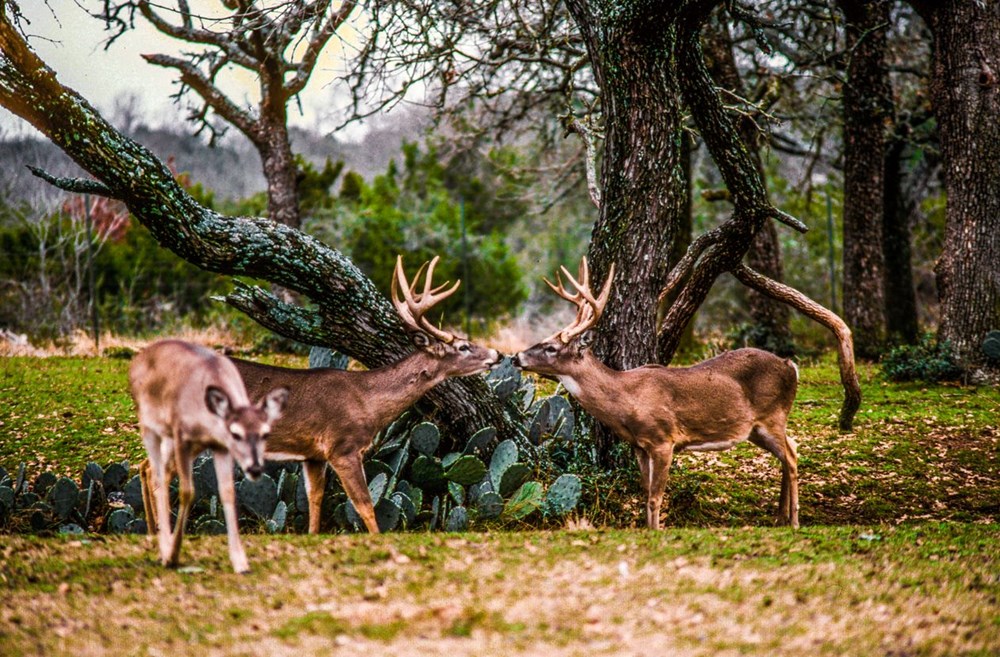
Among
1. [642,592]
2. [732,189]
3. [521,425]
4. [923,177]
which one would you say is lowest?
[642,592]

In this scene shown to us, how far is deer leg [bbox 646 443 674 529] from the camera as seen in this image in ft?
23.0

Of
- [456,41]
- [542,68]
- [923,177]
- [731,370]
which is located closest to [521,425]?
[731,370]

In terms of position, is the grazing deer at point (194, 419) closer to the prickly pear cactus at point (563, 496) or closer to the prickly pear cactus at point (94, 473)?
the prickly pear cactus at point (94, 473)

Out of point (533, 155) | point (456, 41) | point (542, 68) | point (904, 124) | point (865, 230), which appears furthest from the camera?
point (533, 155)

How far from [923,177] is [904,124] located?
3965 mm

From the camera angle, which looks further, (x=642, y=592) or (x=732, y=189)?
(x=732, y=189)

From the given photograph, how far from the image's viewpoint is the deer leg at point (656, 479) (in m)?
7.01

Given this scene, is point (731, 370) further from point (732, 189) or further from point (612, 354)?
point (732, 189)

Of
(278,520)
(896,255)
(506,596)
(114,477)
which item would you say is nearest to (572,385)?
(278,520)

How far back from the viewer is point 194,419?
4.77 metres

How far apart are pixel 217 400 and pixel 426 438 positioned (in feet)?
10.5

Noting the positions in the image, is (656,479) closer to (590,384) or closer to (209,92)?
(590,384)

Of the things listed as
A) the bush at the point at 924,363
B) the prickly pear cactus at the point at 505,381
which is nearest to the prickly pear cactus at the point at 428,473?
the prickly pear cactus at the point at 505,381

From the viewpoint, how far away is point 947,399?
11203 millimetres
